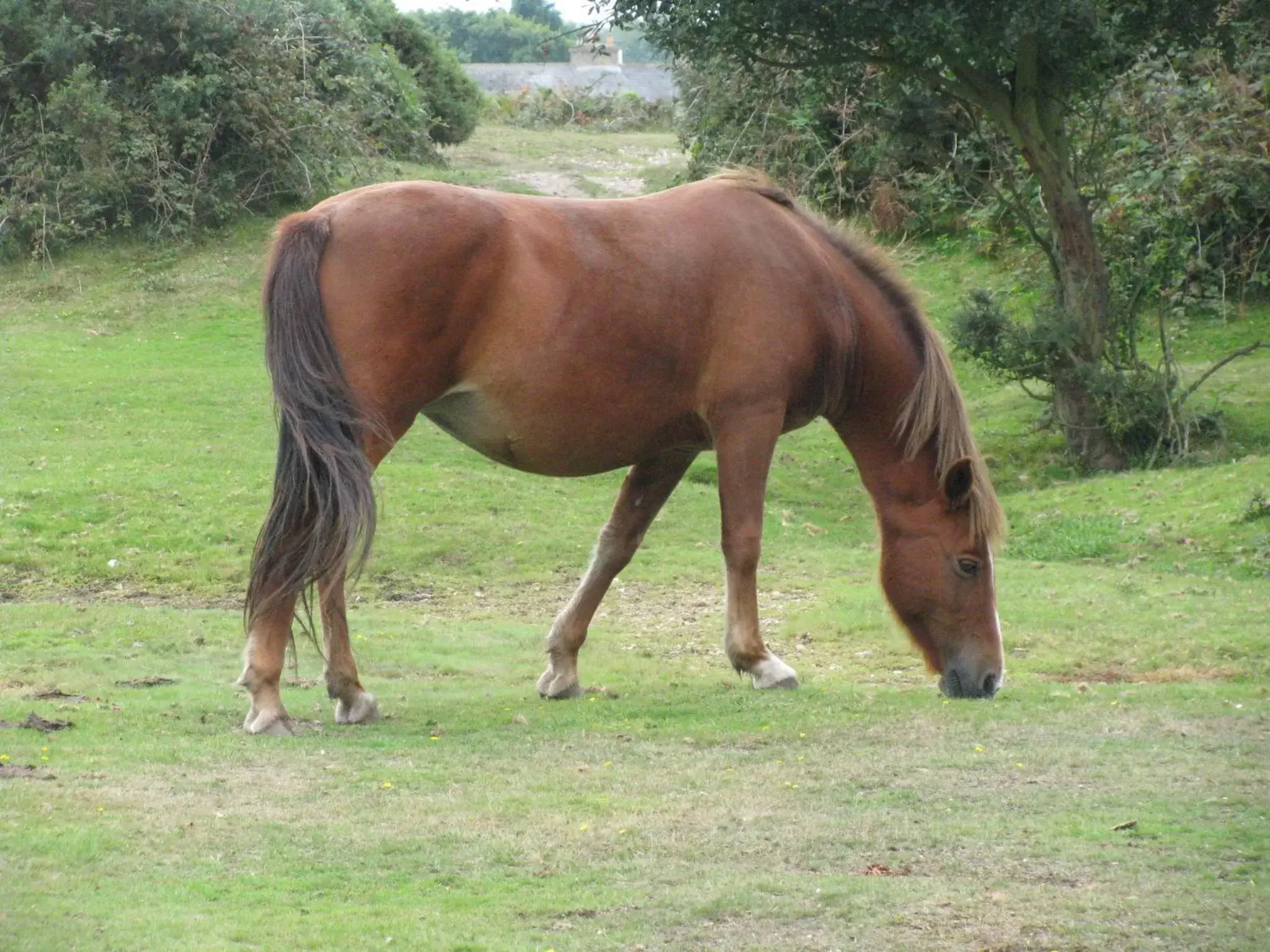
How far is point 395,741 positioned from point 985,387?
14.1 meters

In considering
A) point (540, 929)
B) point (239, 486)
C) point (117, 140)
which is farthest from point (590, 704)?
point (117, 140)

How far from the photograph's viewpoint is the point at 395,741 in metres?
6.46

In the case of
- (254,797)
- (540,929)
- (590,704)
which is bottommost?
(590,704)

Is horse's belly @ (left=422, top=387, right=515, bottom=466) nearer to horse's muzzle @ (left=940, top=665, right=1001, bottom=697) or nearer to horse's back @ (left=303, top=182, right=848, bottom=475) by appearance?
horse's back @ (left=303, top=182, right=848, bottom=475)

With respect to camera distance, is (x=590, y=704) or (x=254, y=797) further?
(x=590, y=704)

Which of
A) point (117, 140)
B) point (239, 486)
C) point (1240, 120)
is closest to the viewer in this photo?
point (239, 486)

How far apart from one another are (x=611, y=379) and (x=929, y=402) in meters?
1.66

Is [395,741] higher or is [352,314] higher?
[352,314]

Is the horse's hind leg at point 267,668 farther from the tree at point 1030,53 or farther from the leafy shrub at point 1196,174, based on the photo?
the leafy shrub at point 1196,174

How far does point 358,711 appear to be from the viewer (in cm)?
695

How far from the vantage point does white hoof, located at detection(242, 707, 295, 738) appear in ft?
21.3

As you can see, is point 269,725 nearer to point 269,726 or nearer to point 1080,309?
point 269,726

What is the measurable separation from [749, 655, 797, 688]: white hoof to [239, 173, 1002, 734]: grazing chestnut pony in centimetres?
1

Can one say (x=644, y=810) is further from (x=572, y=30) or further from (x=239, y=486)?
Answer: (x=572, y=30)
